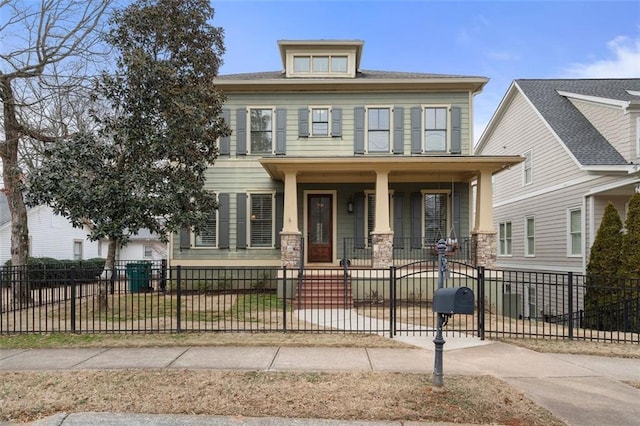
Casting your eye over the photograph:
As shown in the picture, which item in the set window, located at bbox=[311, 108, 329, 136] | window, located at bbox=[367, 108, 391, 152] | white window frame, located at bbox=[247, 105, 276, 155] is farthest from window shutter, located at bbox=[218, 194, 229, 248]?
window, located at bbox=[367, 108, 391, 152]

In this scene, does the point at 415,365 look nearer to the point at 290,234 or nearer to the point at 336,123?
the point at 290,234

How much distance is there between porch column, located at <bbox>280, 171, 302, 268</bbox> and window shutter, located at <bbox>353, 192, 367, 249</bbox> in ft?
8.49

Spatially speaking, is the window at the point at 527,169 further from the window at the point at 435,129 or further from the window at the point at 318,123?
the window at the point at 318,123

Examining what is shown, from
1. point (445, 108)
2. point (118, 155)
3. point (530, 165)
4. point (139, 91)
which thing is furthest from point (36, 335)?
point (530, 165)

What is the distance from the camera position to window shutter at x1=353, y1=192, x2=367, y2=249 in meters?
15.2

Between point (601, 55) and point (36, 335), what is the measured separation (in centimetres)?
2066

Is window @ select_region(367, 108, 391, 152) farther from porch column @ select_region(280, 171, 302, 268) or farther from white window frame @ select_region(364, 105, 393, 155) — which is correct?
porch column @ select_region(280, 171, 302, 268)

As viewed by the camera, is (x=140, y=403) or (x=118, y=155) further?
(x=118, y=155)

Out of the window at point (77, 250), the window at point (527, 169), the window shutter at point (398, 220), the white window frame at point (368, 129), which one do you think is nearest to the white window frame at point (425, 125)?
the white window frame at point (368, 129)

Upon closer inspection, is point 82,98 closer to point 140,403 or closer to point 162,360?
point 162,360

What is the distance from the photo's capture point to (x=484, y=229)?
13250mm

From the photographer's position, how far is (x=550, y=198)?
16719 mm

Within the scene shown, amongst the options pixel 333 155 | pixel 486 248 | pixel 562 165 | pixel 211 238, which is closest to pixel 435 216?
pixel 486 248

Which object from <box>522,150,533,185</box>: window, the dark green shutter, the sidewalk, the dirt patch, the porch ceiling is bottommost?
the sidewalk
